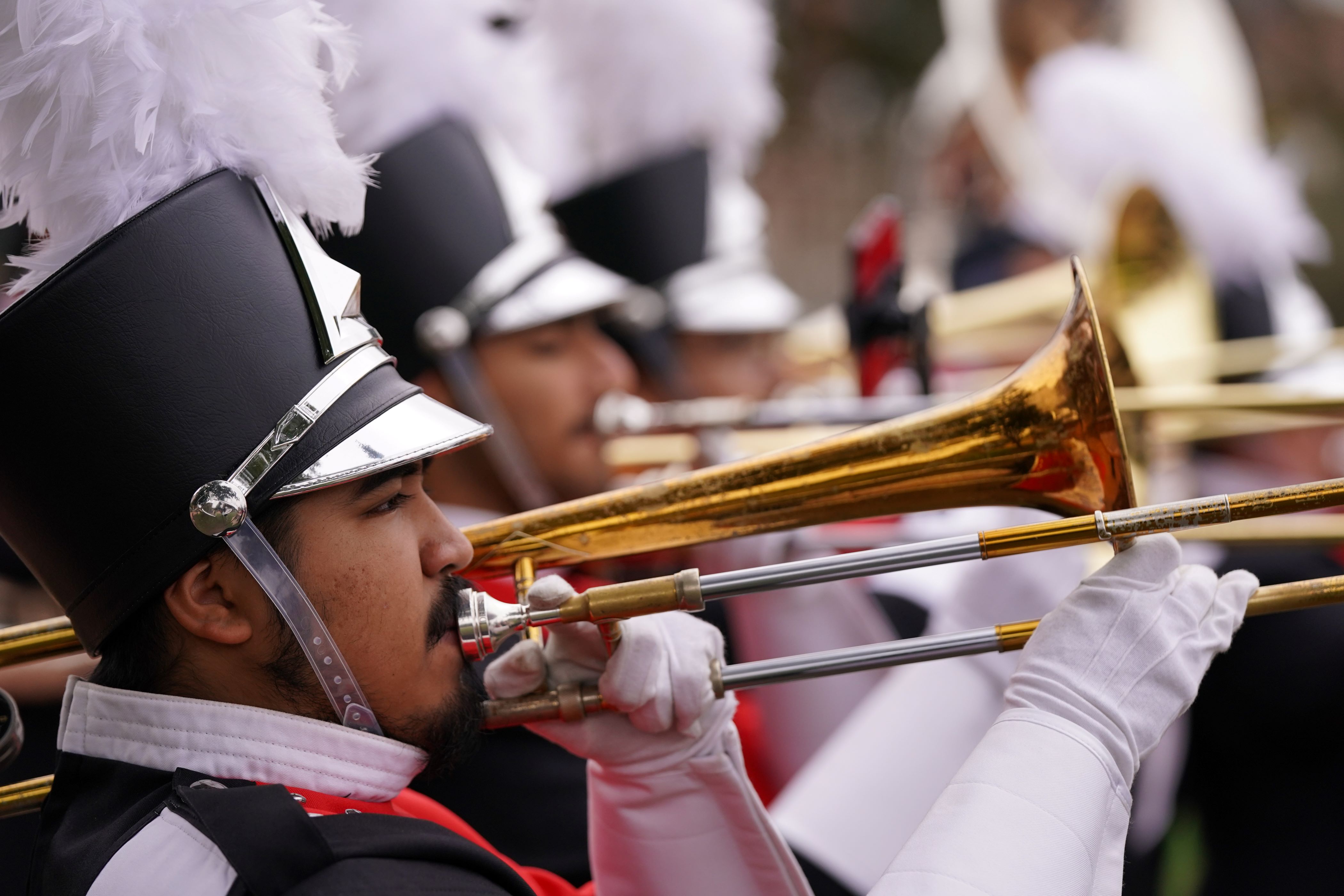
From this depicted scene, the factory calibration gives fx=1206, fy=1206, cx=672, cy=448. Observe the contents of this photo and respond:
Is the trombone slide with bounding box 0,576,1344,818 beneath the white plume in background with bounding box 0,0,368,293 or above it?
beneath

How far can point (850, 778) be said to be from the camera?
273 centimetres

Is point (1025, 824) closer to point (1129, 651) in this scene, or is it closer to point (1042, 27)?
point (1129, 651)

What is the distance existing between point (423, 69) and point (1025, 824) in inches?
112

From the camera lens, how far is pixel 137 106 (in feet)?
5.22

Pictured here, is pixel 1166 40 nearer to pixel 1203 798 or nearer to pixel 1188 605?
pixel 1203 798

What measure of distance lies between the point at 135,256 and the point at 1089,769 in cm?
143

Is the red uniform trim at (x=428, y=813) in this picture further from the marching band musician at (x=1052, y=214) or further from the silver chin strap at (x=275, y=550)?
the marching band musician at (x=1052, y=214)

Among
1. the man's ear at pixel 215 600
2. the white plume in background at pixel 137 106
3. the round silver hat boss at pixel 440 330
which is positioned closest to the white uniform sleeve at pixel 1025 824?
the man's ear at pixel 215 600

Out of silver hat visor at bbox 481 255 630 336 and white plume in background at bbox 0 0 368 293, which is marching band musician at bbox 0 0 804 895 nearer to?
white plume in background at bbox 0 0 368 293

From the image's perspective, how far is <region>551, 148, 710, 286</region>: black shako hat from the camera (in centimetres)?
476

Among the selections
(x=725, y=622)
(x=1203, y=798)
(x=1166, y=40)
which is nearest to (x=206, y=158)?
(x=725, y=622)

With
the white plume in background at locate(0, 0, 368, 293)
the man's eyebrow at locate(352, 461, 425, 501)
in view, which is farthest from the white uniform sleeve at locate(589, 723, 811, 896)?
the white plume in background at locate(0, 0, 368, 293)

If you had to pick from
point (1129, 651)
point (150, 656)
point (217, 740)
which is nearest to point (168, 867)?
point (217, 740)

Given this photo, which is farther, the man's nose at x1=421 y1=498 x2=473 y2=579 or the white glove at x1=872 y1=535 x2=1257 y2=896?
the man's nose at x1=421 y1=498 x2=473 y2=579
